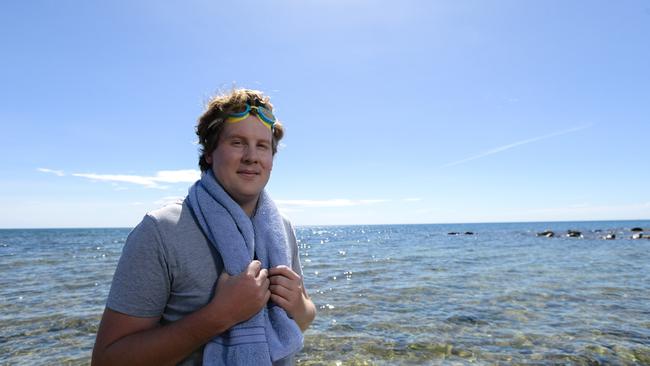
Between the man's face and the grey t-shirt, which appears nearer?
the grey t-shirt

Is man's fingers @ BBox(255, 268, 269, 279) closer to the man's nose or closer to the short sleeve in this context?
the short sleeve

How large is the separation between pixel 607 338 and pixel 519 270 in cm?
1190

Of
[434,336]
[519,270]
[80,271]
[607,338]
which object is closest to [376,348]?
[434,336]

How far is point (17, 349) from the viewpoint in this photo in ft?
25.2

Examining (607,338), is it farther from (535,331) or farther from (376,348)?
(376,348)

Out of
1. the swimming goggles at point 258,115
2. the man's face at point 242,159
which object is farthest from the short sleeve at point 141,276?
the swimming goggles at point 258,115

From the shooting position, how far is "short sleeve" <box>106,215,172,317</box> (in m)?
1.97

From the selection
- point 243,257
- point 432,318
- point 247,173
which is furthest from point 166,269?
point 432,318

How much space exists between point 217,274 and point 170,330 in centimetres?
36

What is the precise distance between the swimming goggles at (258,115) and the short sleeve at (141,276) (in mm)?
814

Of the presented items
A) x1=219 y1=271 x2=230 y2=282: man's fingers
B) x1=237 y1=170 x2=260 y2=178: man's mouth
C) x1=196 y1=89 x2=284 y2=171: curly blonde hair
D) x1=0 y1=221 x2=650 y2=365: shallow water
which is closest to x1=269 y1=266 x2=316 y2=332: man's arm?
x1=219 y1=271 x2=230 y2=282: man's fingers

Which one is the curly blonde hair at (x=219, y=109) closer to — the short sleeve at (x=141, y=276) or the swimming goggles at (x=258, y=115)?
the swimming goggles at (x=258, y=115)

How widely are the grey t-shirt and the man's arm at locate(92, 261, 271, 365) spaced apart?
0.08 metres

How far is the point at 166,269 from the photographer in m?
2.05
